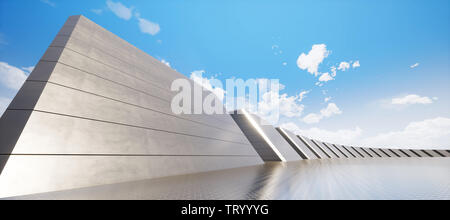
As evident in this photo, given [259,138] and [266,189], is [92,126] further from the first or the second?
[259,138]

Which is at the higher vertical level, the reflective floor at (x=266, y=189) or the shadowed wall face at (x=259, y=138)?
the shadowed wall face at (x=259, y=138)

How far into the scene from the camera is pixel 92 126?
385 centimetres

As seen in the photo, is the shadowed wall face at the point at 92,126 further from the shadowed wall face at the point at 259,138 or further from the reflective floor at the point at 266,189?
the shadowed wall face at the point at 259,138

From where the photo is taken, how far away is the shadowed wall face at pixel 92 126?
2869mm

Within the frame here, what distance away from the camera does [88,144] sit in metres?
3.54

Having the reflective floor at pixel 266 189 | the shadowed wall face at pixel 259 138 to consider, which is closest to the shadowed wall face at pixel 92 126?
the reflective floor at pixel 266 189

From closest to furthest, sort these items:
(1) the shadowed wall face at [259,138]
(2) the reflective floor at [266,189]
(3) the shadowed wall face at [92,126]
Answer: (2) the reflective floor at [266,189]
(3) the shadowed wall face at [92,126]
(1) the shadowed wall face at [259,138]

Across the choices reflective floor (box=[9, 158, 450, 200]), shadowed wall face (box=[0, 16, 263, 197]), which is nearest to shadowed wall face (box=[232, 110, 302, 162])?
shadowed wall face (box=[0, 16, 263, 197])

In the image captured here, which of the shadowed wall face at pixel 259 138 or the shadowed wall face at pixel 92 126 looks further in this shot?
the shadowed wall face at pixel 259 138

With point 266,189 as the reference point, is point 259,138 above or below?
above

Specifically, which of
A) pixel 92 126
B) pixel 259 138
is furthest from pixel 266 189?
pixel 259 138

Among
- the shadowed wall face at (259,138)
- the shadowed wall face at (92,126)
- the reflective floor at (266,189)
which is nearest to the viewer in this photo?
the reflective floor at (266,189)
